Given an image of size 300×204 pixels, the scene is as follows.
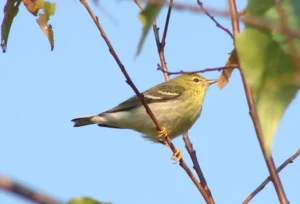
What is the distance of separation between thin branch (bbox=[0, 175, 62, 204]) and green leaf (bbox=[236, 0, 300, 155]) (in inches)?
27.4

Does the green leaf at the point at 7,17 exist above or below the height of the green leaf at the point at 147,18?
above

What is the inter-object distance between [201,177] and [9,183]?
9.50 feet

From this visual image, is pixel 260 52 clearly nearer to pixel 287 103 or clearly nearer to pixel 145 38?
pixel 287 103

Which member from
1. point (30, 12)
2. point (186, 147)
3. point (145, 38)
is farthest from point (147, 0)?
point (186, 147)

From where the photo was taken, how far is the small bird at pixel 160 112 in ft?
23.6

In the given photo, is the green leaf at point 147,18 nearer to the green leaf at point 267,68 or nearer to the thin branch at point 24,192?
the green leaf at point 267,68

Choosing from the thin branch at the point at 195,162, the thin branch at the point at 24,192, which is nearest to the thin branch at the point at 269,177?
the thin branch at the point at 195,162

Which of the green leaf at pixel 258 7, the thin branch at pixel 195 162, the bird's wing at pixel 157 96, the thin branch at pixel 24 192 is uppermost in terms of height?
the bird's wing at pixel 157 96

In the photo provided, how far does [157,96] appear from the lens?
26.1ft

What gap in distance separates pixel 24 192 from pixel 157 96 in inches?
279

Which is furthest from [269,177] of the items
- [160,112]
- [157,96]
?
[157,96]

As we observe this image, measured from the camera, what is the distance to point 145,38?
141cm

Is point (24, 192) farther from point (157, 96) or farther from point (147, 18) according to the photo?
point (157, 96)

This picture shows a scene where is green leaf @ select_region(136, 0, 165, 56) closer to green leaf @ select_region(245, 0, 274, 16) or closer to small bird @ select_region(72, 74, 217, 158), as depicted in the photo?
green leaf @ select_region(245, 0, 274, 16)
